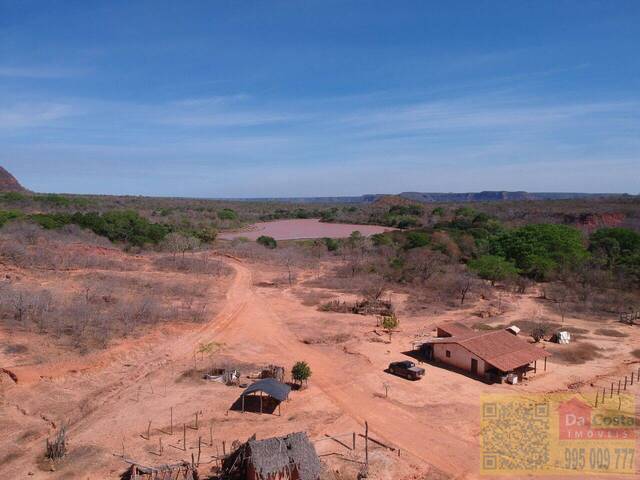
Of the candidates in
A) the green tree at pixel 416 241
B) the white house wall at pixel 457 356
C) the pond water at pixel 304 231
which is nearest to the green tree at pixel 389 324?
the white house wall at pixel 457 356

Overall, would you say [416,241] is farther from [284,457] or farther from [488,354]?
[284,457]

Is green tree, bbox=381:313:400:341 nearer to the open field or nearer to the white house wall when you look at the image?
the open field

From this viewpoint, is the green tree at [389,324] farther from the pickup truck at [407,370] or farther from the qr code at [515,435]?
the qr code at [515,435]

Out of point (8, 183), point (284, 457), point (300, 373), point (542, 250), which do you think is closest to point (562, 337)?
point (300, 373)

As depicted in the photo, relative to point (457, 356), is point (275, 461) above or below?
above

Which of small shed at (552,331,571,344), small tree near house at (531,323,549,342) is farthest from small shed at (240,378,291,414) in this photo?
small shed at (552,331,571,344)
